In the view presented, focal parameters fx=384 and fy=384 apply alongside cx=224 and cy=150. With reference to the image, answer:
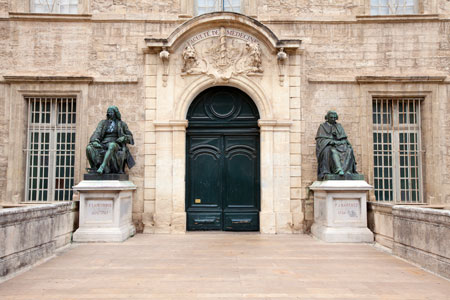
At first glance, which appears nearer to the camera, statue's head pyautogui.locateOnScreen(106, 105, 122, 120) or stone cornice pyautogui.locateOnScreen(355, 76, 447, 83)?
statue's head pyautogui.locateOnScreen(106, 105, 122, 120)

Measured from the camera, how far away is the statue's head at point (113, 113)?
26.6 feet

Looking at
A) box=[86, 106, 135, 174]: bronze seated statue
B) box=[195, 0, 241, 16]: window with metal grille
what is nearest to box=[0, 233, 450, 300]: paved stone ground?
box=[86, 106, 135, 174]: bronze seated statue

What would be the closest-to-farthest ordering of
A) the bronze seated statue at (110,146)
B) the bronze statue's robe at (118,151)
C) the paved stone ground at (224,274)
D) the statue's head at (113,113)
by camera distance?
1. the paved stone ground at (224,274)
2. the bronze seated statue at (110,146)
3. the bronze statue's robe at (118,151)
4. the statue's head at (113,113)

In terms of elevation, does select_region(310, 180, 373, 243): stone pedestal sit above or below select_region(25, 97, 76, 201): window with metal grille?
below

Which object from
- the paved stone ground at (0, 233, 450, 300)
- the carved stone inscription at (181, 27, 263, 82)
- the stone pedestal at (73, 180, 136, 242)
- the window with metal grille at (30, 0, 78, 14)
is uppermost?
the window with metal grille at (30, 0, 78, 14)

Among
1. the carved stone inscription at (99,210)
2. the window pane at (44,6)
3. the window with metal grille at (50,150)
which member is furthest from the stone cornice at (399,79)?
the window pane at (44,6)

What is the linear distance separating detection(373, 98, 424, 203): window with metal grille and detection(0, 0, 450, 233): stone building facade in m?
0.05

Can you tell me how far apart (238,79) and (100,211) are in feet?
13.7

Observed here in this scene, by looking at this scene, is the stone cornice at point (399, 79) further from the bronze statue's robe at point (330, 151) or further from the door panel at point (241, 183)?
the door panel at point (241, 183)

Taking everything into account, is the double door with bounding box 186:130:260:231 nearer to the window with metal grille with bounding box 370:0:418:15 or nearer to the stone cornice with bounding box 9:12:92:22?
the stone cornice with bounding box 9:12:92:22

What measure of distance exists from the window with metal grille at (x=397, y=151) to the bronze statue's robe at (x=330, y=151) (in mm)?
1443

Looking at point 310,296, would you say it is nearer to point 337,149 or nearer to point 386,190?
point 337,149

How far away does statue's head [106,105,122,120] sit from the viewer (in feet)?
26.6

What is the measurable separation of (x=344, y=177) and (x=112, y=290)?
5.02 metres
